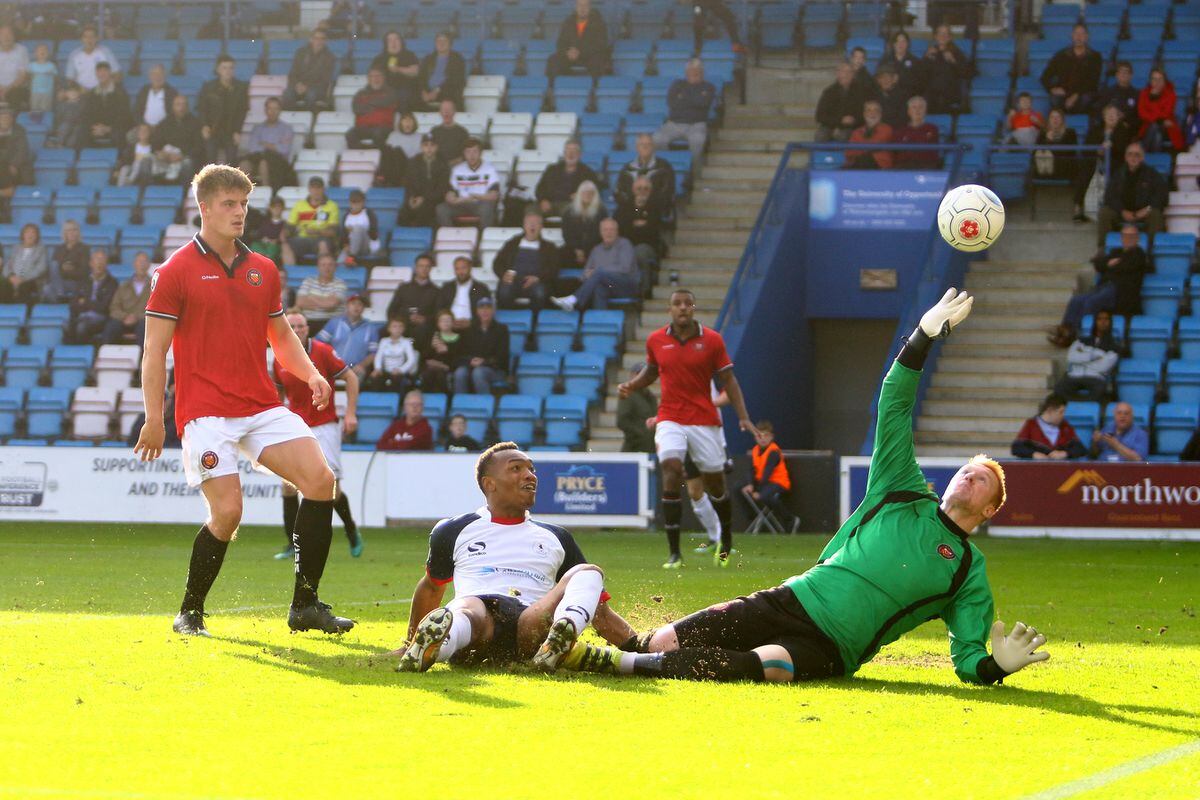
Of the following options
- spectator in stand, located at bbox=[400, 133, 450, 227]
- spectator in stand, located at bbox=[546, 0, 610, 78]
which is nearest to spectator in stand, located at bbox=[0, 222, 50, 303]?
spectator in stand, located at bbox=[400, 133, 450, 227]

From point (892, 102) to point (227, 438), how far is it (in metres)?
16.8

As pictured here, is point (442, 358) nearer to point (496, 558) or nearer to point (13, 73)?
point (13, 73)

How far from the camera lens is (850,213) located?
24.4m

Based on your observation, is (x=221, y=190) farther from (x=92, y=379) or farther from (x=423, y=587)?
(x=92, y=379)

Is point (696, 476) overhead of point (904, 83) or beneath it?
beneath

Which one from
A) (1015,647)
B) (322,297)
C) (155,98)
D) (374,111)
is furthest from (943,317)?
(155,98)

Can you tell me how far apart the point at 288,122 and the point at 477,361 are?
23.6 ft

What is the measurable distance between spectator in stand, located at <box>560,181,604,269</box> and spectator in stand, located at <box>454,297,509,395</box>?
1.56 metres

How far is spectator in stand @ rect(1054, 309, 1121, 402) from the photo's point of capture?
20.8 metres

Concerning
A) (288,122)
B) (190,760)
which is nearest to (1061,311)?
(288,122)

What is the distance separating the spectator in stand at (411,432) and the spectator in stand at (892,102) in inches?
305

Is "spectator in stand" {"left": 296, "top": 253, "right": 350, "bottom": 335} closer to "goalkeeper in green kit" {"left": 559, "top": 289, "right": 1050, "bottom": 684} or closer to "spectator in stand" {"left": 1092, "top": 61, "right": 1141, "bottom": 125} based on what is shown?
"spectator in stand" {"left": 1092, "top": 61, "right": 1141, "bottom": 125}

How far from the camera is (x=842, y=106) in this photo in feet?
80.4

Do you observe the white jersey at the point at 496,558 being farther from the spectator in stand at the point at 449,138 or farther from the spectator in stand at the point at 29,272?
the spectator in stand at the point at 29,272
